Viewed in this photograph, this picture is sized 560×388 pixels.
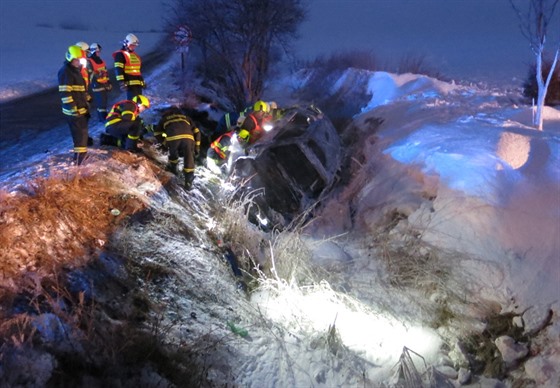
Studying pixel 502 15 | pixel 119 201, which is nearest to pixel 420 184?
pixel 119 201

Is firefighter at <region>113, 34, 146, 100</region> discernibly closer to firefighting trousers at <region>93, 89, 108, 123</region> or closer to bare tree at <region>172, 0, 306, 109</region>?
firefighting trousers at <region>93, 89, 108, 123</region>

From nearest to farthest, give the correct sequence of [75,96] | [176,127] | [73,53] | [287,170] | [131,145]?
[73,53], [75,96], [176,127], [131,145], [287,170]

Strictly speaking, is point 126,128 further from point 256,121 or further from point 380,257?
point 380,257

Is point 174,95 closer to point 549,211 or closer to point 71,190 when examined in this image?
point 71,190

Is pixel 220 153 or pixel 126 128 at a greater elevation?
pixel 126 128

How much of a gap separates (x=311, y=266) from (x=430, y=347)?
156 centimetres

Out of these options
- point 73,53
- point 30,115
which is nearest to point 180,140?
point 73,53

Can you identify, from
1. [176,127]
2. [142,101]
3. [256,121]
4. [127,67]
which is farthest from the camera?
[127,67]

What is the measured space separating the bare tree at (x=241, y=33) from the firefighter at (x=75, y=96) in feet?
24.9

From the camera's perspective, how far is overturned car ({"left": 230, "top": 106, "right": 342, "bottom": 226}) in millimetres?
6465

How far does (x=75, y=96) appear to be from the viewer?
17.7 feet

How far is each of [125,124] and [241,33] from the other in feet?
24.7

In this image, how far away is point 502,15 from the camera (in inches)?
2440

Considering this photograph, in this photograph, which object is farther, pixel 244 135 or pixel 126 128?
pixel 244 135
